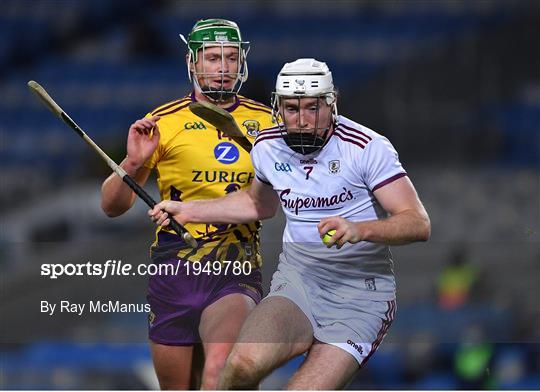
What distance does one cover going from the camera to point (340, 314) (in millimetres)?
4613

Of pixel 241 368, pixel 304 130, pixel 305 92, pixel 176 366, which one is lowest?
pixel 176 366

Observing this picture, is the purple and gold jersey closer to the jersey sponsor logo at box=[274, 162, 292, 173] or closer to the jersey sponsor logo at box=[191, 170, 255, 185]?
the jersey sponsor logo at box=[191, 170, 255, 185]

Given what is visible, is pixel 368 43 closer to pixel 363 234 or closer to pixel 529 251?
pixel 529 251

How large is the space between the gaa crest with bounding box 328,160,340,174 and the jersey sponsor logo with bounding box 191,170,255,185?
0.51 meters

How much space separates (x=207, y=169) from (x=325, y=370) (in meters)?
1.03

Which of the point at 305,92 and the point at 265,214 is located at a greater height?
the point at 305,92

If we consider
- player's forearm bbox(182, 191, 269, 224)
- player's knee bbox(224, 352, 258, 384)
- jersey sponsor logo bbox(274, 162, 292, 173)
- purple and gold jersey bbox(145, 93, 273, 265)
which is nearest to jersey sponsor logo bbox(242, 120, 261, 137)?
purple and gold jersey bbox(145, 93, 273, 265)

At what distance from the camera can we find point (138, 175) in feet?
16.6

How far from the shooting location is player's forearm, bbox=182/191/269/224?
16.0 feet

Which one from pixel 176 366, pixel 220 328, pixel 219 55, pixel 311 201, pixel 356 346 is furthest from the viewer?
pixel 176 366

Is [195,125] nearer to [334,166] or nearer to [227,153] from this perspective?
[227,153]

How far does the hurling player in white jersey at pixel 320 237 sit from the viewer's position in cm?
443

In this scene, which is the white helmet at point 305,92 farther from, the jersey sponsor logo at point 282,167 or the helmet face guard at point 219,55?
the helmet face guard at point 219,55

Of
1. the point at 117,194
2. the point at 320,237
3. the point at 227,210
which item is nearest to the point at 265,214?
the point at 227,210
